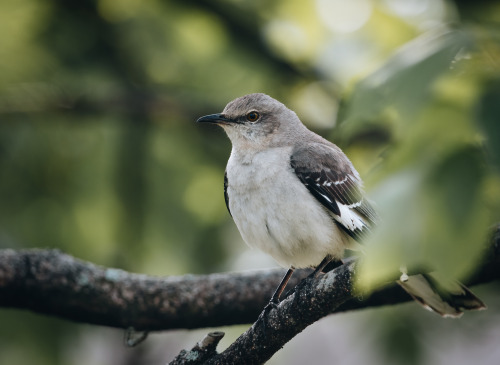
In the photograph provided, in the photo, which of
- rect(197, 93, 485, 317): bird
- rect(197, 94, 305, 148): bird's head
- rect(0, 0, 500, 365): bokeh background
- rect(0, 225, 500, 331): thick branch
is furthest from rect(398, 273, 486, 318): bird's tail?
rect(197, 94, 305, 148): bird's head

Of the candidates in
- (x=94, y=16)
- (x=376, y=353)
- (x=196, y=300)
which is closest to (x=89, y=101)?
(x=94, y=16)

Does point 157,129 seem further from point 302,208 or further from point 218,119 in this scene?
point 302,208

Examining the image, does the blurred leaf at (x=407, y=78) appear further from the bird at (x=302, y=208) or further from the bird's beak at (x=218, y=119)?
the bird's beak at (x=218, y=119)

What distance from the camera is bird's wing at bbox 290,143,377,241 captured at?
396 centimetres

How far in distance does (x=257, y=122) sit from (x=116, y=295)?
5.53 ft

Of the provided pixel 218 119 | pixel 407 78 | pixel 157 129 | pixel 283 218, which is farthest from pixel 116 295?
pixel 407 78

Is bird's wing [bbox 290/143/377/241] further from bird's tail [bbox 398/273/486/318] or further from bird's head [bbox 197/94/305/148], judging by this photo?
bird's tail [bbox 398/273/486/318]

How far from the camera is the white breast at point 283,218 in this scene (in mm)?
3883

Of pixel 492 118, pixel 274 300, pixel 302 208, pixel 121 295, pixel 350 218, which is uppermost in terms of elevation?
pixel 492 118

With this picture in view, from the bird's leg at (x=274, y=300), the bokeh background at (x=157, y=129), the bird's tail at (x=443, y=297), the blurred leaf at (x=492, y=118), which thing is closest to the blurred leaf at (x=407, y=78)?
the blurred leaf at (x=492, y=118)

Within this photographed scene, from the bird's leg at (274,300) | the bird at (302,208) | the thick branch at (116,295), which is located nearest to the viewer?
the bird's leg at (274,300)

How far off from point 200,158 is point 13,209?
70.5 inches

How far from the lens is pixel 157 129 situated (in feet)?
20.0

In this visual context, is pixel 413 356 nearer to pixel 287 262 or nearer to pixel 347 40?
pixel 287 262
